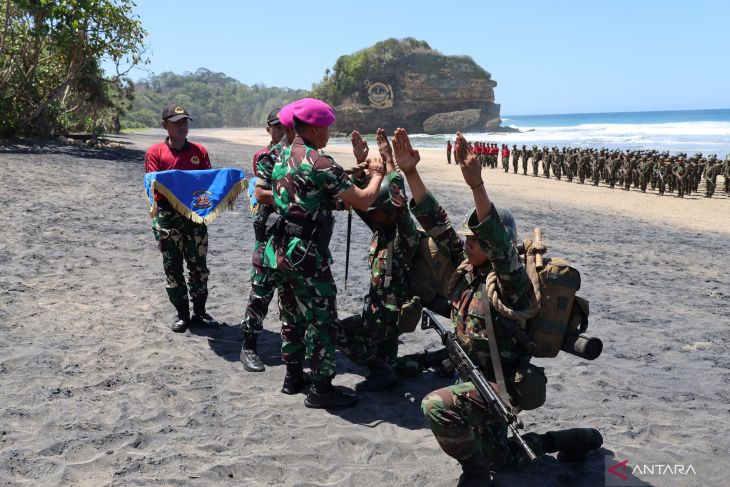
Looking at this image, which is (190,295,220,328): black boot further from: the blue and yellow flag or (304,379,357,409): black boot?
(304,379,357,409): black boot

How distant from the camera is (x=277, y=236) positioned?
4.25 metres

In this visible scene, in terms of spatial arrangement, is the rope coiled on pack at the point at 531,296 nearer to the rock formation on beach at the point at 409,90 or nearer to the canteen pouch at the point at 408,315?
the canteen pouch at the point at 408,315

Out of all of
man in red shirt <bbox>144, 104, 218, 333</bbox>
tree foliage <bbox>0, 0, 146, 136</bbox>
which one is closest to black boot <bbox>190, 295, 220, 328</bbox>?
man in red shirt <bbox>144, 104, 218, 333</bbox>

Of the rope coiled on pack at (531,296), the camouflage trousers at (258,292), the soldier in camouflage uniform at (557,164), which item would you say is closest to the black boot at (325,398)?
the camouflage trousers at (258,292)

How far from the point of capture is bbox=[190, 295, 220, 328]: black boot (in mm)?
6020

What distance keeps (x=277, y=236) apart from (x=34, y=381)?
208 cm

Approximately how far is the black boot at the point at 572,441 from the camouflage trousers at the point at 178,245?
10.9 feet

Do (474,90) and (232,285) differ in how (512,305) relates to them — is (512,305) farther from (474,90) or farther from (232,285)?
(474,90)

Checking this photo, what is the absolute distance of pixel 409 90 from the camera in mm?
92375

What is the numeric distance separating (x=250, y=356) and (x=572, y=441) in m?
2.54

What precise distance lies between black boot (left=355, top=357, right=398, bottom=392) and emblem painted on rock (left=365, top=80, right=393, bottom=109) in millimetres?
87280

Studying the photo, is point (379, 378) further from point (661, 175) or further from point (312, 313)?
point (661, 175)

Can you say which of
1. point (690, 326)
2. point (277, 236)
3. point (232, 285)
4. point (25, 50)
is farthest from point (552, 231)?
point (25, 50)

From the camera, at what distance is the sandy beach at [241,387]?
3.69m
